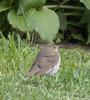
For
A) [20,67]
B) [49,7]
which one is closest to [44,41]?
[49,7]

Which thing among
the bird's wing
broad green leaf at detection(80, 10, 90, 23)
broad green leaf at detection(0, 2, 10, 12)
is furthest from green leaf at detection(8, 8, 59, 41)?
the bird's wing

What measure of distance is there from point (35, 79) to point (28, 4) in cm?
260

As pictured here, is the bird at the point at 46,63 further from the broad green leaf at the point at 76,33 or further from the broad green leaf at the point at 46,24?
the broad green leaf at the point at 76,33

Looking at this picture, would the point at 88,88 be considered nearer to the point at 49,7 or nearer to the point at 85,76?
the point at 85,76

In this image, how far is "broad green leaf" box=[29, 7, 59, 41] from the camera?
8758 millimetres

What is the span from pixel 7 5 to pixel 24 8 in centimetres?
38

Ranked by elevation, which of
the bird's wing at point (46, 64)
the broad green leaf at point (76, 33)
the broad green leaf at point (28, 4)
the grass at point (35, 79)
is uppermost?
the bird's wing at point (46, 64)

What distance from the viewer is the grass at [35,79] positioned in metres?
6.04

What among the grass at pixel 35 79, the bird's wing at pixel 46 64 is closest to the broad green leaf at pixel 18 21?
the grass at pixel 35 79

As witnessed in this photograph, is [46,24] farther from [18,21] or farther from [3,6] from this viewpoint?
[3,6]

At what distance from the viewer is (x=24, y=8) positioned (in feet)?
29.3

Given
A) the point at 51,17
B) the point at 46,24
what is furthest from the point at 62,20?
the point at 46,24

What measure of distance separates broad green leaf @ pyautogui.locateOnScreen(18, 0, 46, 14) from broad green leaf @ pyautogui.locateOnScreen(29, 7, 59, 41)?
4.4 inches

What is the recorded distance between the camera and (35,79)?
6.53 meters
